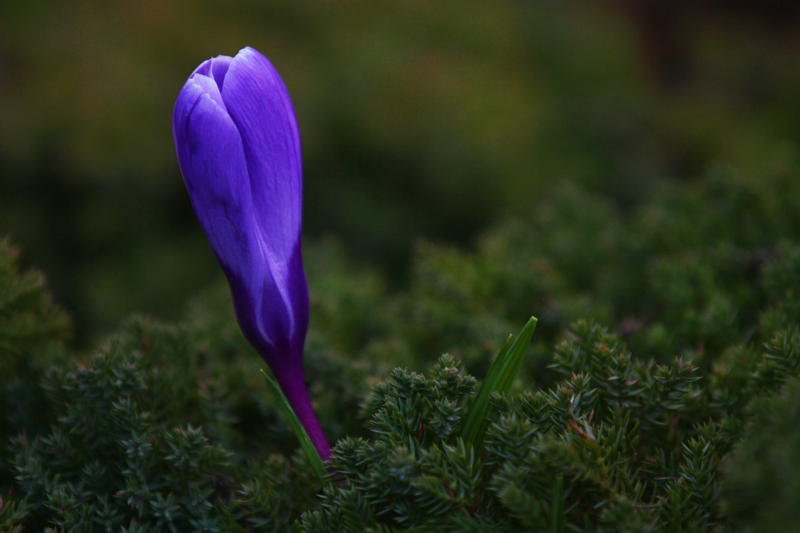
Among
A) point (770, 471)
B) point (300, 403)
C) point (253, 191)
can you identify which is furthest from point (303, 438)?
point (770, 471)

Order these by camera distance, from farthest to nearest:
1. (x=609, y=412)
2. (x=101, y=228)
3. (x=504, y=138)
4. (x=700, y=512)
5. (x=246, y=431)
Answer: (x=504, y=138) → (x=101, y=228) → (x=246, y=431) → (x=609, y=412) → (x=700, y=512)

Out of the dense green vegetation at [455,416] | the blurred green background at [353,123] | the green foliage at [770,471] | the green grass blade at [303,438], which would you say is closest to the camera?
the green foliage at [770,471]

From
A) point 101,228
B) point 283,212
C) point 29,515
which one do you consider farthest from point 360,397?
point 101,228

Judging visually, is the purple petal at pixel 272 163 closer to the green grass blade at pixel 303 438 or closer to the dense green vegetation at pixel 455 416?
the green grass blade at pixel 303 438

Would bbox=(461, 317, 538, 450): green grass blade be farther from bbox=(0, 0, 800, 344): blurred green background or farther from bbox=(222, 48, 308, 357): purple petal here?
bbox=(0, 0, 800, 344): blurred green background

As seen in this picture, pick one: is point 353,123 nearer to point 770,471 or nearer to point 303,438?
point 303,438

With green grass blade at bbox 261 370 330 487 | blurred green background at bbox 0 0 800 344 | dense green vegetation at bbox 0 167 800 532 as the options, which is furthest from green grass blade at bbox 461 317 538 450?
blurred green background at bbox 0 0 800 344

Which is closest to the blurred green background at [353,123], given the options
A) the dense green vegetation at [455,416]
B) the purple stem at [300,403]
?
the dense green vegetation at [455,416]

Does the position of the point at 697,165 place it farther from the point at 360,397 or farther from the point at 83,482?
the point at 83,482
